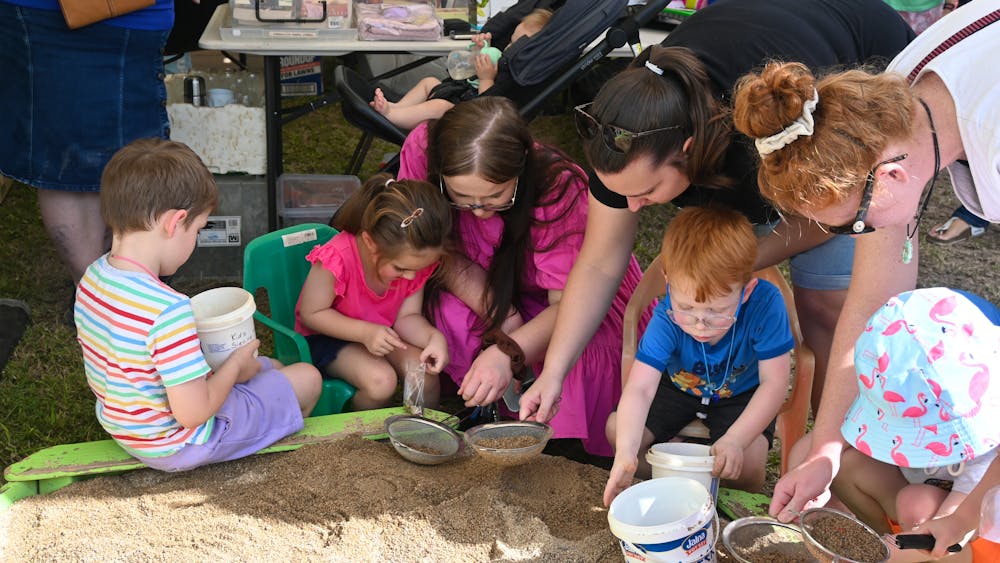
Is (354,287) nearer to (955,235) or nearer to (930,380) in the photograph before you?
(930,380)

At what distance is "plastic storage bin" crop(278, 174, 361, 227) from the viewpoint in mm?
3945

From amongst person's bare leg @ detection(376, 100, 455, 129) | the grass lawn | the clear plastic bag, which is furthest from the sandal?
the clear plastic bag

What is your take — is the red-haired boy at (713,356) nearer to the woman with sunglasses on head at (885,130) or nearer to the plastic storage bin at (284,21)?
the woman with sunglasses on head at (885,130)

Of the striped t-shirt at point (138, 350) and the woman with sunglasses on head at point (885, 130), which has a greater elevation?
the woman with sunglasses on head at point (885, 130)

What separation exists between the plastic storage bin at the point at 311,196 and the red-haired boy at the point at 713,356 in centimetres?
187

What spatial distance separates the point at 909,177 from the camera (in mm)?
1684

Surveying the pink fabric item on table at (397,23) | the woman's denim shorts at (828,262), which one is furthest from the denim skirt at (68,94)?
the woman's denim shorts at (828,262)

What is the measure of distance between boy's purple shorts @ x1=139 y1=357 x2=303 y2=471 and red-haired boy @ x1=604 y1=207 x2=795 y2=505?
94cm

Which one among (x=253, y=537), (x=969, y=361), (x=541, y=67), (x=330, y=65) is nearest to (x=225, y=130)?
(x=541, y=67)

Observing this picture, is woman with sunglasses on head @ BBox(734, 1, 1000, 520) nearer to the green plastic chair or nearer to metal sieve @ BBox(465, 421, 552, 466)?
metal sieve @ BBox(465, 421, 552, 466)

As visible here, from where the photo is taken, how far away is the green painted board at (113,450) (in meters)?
2.41

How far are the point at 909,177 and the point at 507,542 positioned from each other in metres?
1.17

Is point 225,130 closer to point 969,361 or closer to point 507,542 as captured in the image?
point 507,542

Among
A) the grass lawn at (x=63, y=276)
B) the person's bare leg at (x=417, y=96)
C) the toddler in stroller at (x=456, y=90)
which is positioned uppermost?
the toddler in stroller at (x=456, y=90)
